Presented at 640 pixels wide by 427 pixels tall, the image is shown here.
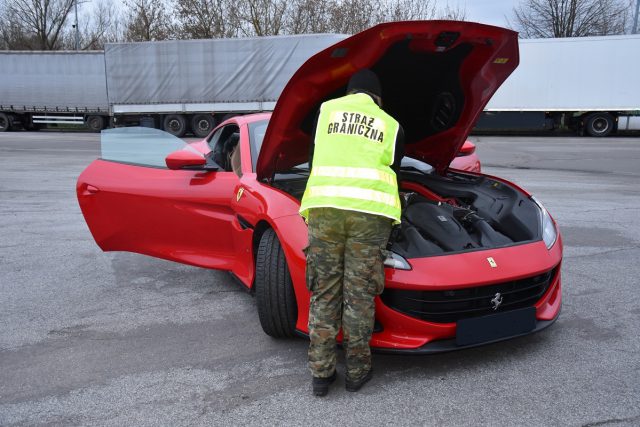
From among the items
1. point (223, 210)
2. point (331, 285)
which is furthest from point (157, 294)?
point (331, 285)

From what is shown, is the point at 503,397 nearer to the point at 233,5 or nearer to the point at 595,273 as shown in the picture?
the point at 595,273

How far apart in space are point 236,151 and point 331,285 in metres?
1.96

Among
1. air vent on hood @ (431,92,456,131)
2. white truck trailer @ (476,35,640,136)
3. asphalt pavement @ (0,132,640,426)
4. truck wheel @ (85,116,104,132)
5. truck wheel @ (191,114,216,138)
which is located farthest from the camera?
truck wheel @ (85,116,104,132)

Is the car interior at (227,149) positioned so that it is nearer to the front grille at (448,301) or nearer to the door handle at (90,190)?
the door handle at (90,190)

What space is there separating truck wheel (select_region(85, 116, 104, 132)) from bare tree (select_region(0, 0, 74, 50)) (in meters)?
17.7

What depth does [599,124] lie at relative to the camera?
20.9 metres

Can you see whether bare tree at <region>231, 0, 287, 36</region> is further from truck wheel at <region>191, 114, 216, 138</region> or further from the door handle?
the door handle

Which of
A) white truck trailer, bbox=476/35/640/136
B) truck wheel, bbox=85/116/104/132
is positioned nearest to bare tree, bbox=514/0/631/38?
white truck trailer, bbox=476/35/640/136

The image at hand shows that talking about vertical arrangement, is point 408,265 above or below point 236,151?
below

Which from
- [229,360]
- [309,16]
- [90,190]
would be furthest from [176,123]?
[229,360]

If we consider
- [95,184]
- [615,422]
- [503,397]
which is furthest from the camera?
[95,184]

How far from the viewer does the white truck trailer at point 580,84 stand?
20016 mm

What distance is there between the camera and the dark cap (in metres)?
2.79

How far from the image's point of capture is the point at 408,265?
2.80 meters
